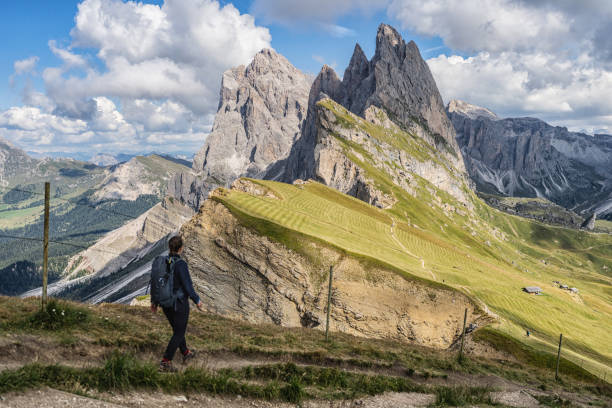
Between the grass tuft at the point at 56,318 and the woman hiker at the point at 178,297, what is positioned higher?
the woman hiker at the point at 178,297

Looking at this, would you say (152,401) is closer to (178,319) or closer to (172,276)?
(178,319)

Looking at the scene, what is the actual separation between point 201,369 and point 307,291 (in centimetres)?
3722

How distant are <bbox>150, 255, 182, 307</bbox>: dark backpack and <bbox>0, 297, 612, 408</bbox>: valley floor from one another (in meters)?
1.74

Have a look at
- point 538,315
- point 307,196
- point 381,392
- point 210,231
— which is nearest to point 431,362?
point 381,392

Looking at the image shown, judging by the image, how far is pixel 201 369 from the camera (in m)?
9.85

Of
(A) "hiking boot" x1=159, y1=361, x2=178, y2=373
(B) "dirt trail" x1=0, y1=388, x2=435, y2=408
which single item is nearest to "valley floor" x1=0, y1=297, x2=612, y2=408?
(B) "dirt trail" x1=0, y1=388, x2=435, y2=408

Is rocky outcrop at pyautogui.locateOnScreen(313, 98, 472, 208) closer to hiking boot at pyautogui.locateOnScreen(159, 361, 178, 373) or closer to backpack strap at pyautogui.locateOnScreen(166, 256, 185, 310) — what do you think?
backpack strap at pyautogui.locateOnScreen(166, 256, 185, 310)

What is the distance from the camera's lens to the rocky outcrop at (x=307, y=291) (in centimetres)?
4472

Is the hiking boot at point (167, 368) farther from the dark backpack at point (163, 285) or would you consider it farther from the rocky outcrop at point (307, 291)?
the rocky outcrop at point (307, 291)

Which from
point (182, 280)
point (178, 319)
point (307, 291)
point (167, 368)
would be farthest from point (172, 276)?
point (307, 291)

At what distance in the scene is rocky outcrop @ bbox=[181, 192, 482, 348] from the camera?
147 ft

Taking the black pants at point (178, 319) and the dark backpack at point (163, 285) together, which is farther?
the black pants at point (178, 319)

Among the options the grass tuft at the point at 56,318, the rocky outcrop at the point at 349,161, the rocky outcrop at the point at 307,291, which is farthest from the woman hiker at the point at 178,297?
the rocky outcrop at the point at 349,161

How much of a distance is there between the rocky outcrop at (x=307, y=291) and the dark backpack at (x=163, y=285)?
37.2 m
